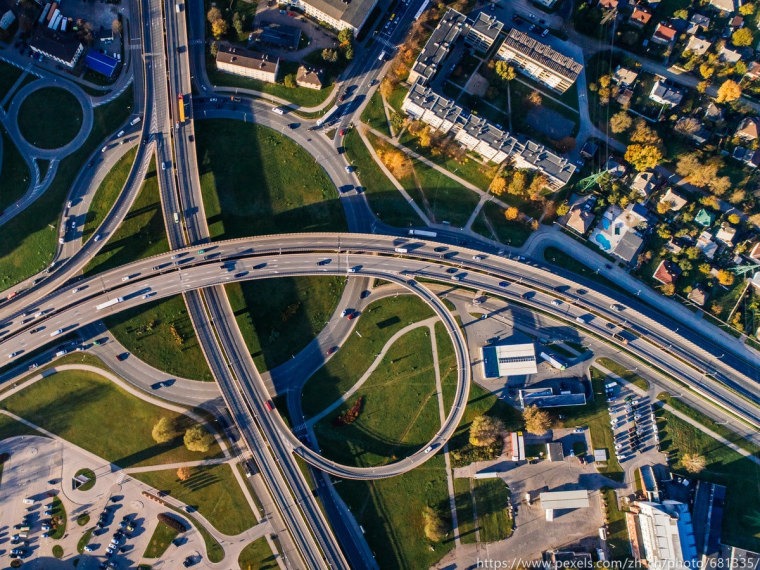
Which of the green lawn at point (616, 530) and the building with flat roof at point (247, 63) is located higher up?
the building with flat roof at point (247, 63)

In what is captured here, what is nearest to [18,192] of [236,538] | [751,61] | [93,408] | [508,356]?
[93,408]

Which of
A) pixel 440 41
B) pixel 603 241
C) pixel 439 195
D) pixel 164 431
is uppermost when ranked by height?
pixel 440 41

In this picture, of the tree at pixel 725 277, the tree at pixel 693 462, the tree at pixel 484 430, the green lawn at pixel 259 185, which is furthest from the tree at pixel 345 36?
the tree at pixel 693 462

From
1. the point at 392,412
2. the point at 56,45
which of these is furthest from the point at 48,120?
the point at 392,412

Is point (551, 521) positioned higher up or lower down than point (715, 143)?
lower down

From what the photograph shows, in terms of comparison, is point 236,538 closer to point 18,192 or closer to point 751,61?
point 18,192

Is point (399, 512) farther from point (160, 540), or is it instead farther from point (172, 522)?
point (160, 540)

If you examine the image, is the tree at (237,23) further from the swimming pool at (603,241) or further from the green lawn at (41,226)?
the swimming pool at (603,241)
